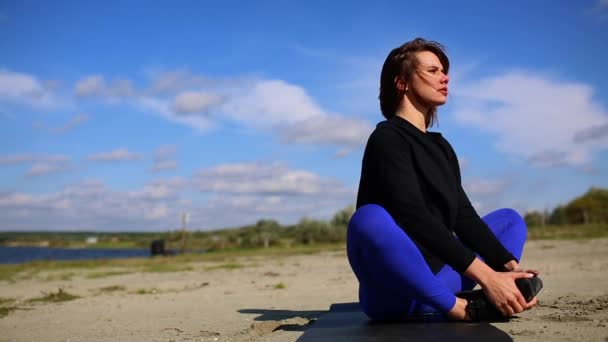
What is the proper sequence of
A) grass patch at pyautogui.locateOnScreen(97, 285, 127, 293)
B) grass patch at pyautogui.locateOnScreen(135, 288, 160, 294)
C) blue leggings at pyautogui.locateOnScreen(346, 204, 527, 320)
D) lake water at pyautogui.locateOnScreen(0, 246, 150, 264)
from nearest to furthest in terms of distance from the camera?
blue leggings at pyautogui.locateOnScreen(346, 204, 527, 320)
grass patch at pyautogui.locateOnScreen(135, 288, 160, 294)
grass patch at pyautogui.locateOnScreen(97, 285, 127, 293)
lake water at pyautogui.locateOnScreen(0, 246, 150, 264)

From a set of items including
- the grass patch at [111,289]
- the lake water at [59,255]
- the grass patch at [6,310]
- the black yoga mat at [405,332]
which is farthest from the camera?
the lake water at [59,255]

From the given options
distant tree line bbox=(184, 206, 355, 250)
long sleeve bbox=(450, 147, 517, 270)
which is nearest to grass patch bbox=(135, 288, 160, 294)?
long sleeve bbox=(450, 147, 517, 270)

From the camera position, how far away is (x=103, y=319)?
5.12 metres

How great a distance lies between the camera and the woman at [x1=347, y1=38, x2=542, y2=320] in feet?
8.57

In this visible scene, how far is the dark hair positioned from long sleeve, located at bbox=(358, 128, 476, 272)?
0.43 meters

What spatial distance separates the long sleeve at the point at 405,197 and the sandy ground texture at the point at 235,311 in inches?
20.5

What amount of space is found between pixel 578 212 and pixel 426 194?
1556 inches

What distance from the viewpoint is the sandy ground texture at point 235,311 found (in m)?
3.26

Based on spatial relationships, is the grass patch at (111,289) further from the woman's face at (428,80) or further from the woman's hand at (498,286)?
the woman's hand at (498,286)

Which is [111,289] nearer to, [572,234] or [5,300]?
[5,300]

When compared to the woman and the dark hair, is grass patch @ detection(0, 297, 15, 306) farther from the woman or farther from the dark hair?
the dark hair

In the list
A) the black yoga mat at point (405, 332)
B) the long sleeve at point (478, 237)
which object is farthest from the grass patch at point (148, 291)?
the long sleeve at point (478, 237)

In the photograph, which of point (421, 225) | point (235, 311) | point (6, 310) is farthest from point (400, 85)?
point (6, 310)

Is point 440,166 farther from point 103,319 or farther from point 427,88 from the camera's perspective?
point 103,319
